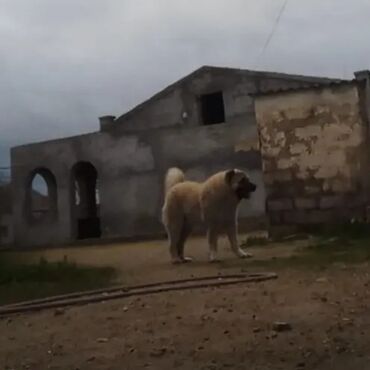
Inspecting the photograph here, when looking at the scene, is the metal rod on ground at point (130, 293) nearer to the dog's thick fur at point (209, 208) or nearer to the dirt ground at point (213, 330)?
the dirt ground at point (213, 330)

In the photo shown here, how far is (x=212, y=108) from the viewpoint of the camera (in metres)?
25.1

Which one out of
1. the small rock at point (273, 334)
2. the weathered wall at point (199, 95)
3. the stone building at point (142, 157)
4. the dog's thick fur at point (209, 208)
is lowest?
the small rock at point (273, 334)

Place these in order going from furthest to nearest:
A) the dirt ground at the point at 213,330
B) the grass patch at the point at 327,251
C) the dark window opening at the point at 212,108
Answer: the dark window opening at the point at 212,108
the grass patch at the point at 327,251
the dirt ground at the point at 213,330

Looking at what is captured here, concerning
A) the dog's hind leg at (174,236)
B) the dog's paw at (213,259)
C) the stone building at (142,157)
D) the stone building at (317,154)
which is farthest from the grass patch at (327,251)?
the stone building at (142,157)

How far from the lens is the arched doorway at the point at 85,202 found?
24922 mm

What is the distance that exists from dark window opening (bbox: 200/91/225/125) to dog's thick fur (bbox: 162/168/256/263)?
1398 centimetres

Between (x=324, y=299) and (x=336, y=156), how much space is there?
739 cm

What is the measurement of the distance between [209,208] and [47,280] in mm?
2512

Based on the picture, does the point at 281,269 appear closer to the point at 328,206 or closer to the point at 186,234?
the point at 186,234

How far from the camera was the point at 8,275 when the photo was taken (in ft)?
30.5

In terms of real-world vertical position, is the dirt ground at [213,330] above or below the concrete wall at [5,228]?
below

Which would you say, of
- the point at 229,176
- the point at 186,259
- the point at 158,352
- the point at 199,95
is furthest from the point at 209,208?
the point at 199,95

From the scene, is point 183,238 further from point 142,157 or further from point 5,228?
point 5,228

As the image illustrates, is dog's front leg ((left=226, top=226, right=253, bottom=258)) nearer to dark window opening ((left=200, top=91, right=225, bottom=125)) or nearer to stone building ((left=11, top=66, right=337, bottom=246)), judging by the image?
stone building ((left=11, top=66, right=337, bottom=246))
